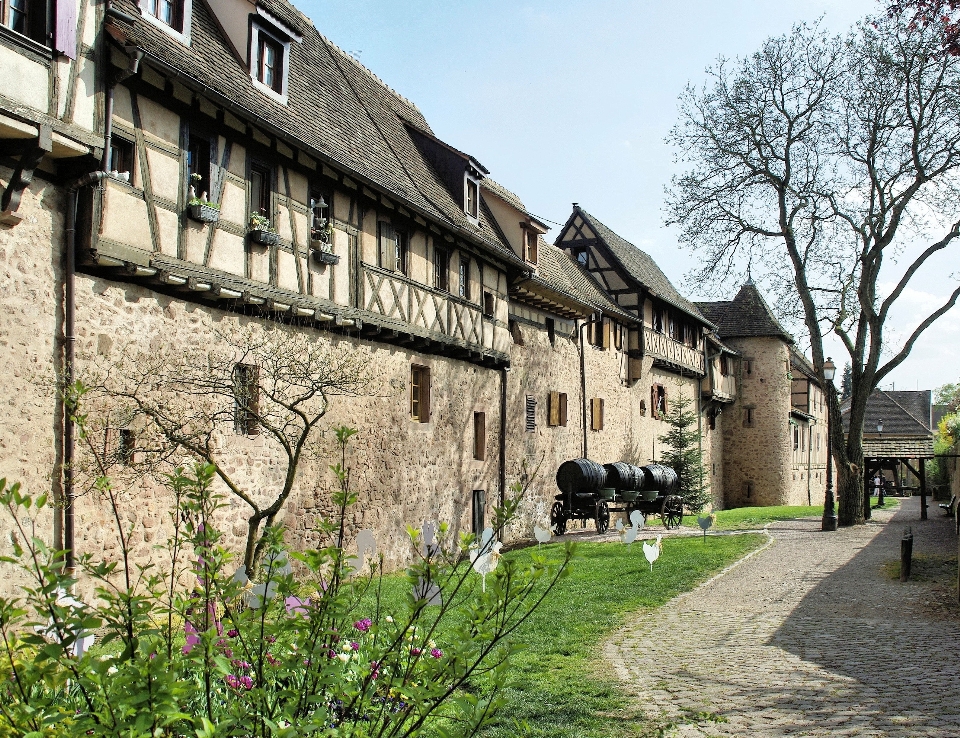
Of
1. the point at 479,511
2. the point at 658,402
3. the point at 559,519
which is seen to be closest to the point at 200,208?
the point at 479,511

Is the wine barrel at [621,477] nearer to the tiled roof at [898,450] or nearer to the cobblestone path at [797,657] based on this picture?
the cobblestone path at [797,657]

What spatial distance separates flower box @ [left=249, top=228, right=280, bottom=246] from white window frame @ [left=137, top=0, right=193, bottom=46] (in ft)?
8.39

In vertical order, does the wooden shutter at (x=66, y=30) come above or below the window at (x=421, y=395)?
above

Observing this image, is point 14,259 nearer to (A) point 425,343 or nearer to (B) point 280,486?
(B) point 280,486

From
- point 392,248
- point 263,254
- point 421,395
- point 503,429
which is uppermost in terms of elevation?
point 392,248

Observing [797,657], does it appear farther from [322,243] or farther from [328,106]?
[328,106]

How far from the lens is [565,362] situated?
25500 millimetres

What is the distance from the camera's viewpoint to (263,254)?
12172mm

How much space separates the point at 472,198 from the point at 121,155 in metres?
10.6

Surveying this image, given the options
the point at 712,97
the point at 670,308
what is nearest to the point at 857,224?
the point at 712,97

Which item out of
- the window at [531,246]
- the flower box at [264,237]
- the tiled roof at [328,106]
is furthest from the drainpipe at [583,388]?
the flower box at [264,237]

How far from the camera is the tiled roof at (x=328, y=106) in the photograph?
11172 millimetres

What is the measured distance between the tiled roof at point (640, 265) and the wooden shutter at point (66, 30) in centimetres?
2404

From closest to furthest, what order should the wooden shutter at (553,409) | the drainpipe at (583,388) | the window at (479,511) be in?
the window at (479,511)
the wooden shutter at (553,409)
the drainpipe at (583,388)
